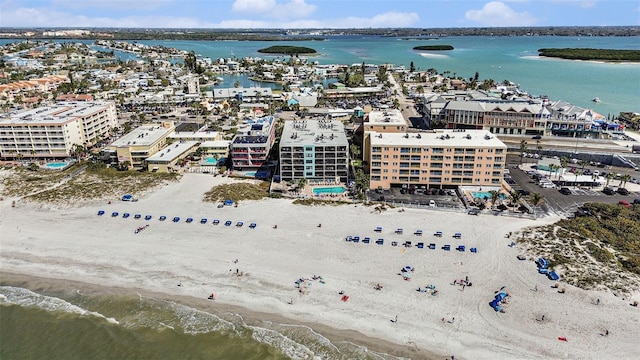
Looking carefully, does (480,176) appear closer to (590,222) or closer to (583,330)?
(590,222)

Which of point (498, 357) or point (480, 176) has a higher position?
point (480, 176)

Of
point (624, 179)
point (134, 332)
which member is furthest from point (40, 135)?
point (624, 179)

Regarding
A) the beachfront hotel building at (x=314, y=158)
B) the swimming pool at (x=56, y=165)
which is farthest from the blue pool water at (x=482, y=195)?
the swimming pool at (x=56, y=165)

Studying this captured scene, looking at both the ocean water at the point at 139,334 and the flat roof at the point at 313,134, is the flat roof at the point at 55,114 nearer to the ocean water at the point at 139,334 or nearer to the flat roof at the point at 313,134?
the flat roof at the point at 313,134

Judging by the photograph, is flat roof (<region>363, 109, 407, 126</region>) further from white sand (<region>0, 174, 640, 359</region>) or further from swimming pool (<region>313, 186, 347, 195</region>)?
white sand (<region>0, 174, 640, 359</region>)

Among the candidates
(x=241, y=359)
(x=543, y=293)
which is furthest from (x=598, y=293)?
(x=241, y=359)

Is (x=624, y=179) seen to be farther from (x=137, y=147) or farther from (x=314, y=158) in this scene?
(x=137, y=147)
